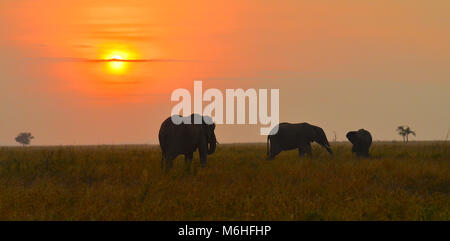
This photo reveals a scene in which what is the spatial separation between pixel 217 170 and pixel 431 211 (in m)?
7.14

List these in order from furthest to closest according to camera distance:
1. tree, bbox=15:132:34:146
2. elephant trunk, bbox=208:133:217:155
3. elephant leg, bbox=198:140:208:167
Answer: tree, bbox=15:132:34:146, elephant trunk, bbox=208:133:217:155, elephant leg, bbox=198:140:208:167

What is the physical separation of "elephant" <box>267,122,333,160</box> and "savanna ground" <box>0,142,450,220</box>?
632cm

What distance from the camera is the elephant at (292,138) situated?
71.9 feet

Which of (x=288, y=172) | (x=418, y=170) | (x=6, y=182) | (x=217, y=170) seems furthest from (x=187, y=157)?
(x=418, y=170)

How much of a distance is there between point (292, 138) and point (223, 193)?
12.9m

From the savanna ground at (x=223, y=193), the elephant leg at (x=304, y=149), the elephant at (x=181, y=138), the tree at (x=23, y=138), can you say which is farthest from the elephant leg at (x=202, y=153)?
the tree at (x=23, y=138)

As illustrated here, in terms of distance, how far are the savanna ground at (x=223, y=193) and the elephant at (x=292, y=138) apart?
632cm

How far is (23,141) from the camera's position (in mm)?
99688

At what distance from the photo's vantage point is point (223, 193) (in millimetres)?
9773

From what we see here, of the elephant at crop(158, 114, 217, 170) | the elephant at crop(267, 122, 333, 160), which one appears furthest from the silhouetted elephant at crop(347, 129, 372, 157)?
the elephant at crop(158, 114, 217, 170)

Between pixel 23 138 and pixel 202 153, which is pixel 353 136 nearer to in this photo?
pixel 202 153

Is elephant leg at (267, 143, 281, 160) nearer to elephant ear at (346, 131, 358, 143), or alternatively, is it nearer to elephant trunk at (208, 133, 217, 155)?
elephant ear at (346, 131, 358, 143)

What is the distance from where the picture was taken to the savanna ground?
27.0 ft
